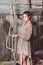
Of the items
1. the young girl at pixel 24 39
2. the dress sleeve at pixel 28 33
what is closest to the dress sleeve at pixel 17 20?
the young girl at pixel 24 39

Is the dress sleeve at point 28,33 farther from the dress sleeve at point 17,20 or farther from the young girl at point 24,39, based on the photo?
the dress sleeve at point 17,20

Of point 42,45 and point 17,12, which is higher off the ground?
point 17,12

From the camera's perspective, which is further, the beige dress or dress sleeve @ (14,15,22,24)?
dress sleeve @ (14,15,22,24)

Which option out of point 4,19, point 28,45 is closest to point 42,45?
point 28,45

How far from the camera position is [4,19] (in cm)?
359

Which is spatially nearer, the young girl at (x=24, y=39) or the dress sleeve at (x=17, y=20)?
the young girl at (x=24, y=39)

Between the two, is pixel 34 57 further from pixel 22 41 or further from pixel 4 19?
pixel 4 19

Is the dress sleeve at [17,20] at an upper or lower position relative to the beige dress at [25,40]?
upper

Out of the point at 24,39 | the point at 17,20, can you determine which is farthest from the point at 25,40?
the point at 17,20

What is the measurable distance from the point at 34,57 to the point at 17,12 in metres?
0.59

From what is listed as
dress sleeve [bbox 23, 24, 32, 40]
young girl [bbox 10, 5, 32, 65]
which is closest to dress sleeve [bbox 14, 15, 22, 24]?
young girl [bbox 10, 5, 32, 65]

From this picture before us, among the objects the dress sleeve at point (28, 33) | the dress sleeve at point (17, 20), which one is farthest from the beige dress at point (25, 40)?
the dress sleeve at point (17, 20)

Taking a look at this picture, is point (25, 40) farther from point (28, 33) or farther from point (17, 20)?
point (17, 20)

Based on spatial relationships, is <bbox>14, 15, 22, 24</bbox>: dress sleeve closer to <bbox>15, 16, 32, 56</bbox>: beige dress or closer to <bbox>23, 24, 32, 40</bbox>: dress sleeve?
<bbox>15, 16, 32, 56</bbox>: beige dress
